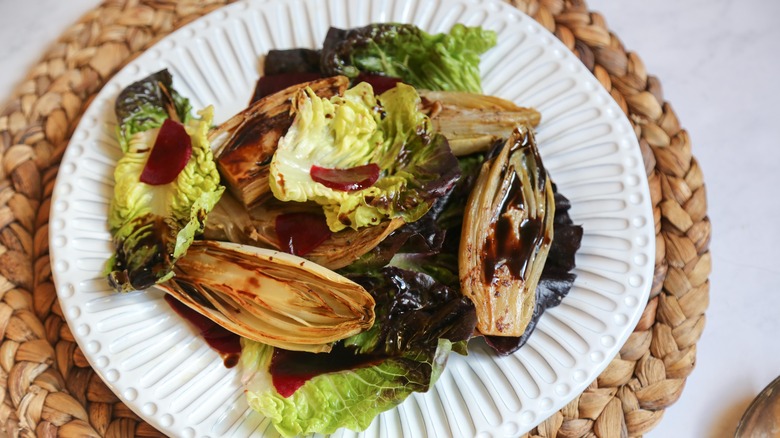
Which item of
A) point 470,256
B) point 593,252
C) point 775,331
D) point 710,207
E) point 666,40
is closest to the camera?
point 470,256

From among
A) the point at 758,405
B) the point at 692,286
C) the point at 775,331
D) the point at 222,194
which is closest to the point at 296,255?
the point at 222,194

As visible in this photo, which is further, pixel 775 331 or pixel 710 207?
pixel 710 207

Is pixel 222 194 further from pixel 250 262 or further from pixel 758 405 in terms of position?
pixel 758 405

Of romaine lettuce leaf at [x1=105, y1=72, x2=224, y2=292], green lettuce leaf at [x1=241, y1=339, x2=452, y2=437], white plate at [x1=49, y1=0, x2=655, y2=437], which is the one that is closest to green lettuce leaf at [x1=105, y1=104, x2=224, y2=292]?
romaine lettuce leaf at [x1=105, y1=72, x2=224, y2=292]

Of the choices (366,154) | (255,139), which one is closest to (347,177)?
(366,154)

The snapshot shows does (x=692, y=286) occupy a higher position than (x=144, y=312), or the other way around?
(x=692, y=286)

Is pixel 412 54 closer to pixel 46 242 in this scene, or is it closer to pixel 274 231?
pixel 274 231
